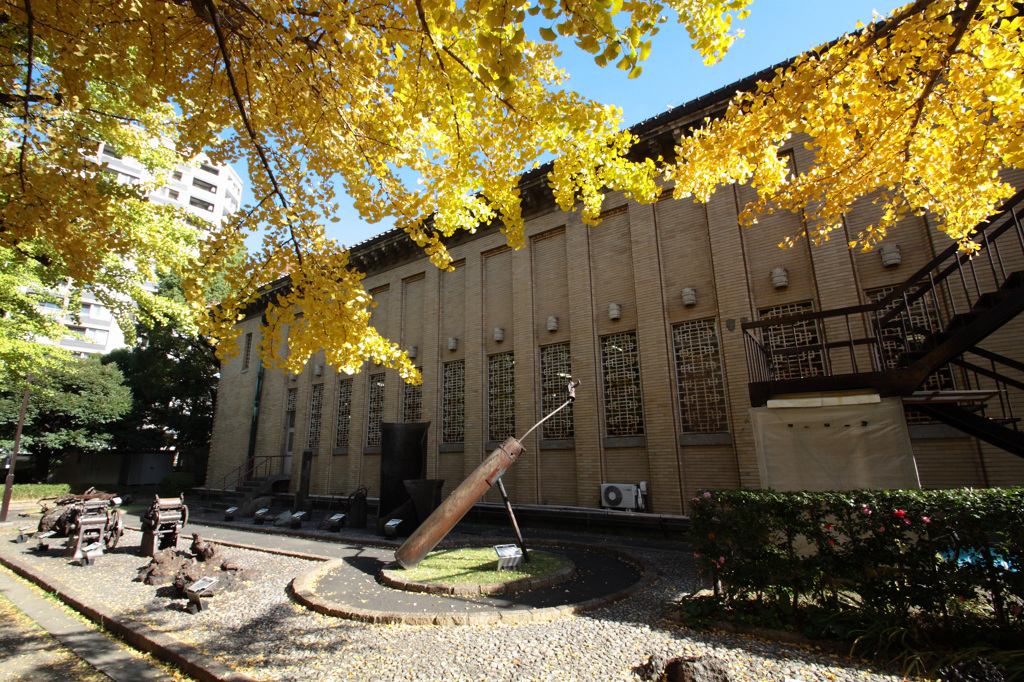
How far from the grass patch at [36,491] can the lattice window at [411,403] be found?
19790 millimetres

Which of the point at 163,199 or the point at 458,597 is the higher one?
the point at 163,199

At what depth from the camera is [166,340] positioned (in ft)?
100

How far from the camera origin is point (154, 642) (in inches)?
199

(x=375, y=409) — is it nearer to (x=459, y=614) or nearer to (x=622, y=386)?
(x=622, y=386)

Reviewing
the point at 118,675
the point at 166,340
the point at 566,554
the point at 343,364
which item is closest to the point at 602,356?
the point at 566,554

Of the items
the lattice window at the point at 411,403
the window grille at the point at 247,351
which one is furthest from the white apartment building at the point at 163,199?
the lattice window at the point at 411,403

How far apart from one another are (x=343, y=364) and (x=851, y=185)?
677 cm

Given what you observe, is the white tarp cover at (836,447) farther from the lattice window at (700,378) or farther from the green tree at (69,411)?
the green tree at (69,411)

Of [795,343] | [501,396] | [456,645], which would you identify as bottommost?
[456,645]

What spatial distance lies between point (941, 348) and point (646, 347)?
6.48 metres

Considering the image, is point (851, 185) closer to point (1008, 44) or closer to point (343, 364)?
point (1008, 44)

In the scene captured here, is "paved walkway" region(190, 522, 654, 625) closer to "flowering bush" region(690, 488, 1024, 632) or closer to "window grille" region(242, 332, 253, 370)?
"flowering bush" region(690, 488, 1024, 632)

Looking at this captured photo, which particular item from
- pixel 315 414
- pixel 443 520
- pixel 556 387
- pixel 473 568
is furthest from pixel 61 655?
pixel 315 414

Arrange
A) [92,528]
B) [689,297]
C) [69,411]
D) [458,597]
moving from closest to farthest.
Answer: [458,597], [92,528], [689,297], [69,411]
